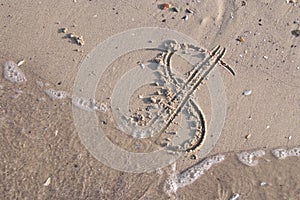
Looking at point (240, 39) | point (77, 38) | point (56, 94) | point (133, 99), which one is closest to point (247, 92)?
point (240, 39)

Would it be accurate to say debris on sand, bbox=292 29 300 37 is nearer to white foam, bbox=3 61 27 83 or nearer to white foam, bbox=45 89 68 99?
white foam, bbox=45 89 68 99

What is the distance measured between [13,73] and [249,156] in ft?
11.2

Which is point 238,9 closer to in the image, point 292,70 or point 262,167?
point 292,70

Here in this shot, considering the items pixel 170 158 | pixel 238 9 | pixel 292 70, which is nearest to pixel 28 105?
pixel 170 158

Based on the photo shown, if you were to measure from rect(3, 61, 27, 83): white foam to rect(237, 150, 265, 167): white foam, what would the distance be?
123 inches

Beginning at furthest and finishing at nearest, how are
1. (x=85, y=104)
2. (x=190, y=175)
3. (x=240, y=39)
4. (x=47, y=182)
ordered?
(x=240, y=39) < (x=85, y=104) < (x=190, y=175) < (x=47, y=182)

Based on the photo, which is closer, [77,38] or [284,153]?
[284,153]

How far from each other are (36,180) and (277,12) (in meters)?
4.03

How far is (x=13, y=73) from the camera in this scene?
6.22 meters

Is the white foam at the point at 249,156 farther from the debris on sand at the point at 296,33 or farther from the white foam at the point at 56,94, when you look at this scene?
the white foam at the point at 56,94

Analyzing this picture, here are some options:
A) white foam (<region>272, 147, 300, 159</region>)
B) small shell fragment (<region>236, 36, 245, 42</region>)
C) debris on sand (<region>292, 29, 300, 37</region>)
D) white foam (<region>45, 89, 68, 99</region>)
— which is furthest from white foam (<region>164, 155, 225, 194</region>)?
debris on sand (<region>292, 29, 300, 37</region>)

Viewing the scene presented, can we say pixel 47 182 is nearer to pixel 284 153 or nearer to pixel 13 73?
pixel 13 73

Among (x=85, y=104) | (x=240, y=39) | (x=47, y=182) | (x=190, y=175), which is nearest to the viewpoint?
(x=47, y=182)

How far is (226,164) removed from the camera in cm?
612
